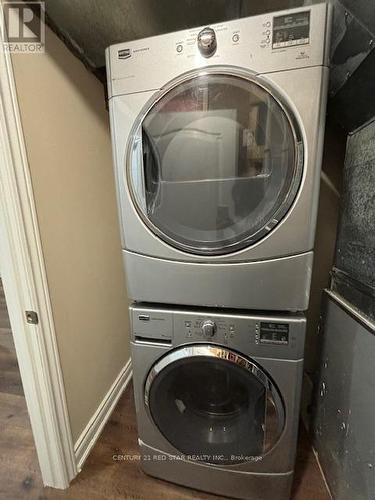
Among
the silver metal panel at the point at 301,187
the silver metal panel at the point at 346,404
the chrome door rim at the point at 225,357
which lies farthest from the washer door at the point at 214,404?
the silver metal panel at the point at 301,187

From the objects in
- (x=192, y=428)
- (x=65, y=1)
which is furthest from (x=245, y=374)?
(x=65, y=1)

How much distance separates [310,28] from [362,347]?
3.11 ft

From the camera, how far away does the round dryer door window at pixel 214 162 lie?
81cm

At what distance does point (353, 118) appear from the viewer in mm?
1050

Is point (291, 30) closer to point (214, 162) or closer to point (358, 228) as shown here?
point (214, 162)

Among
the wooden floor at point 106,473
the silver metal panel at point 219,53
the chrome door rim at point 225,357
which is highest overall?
the silver metal panel at point 219,53

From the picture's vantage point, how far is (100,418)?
1.42 meters

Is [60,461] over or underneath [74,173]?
underneath

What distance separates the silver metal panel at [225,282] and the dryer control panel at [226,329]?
0.04 metres

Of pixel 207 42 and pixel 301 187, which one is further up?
pixel 207 42

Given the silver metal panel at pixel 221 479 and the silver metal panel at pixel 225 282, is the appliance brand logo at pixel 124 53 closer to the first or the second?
the silver metal panel at pixel 225 282

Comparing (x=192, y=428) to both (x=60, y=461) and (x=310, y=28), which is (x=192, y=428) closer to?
(x=60, y=461)

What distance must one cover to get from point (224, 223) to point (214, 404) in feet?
2.38

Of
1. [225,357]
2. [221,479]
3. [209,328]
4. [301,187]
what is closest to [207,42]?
[301,187]
